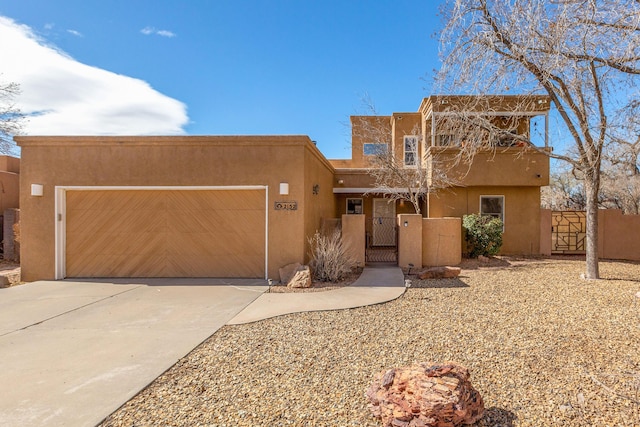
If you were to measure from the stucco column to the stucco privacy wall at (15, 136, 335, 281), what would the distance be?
142 inches

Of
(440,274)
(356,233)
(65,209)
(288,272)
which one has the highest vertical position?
(65,209)

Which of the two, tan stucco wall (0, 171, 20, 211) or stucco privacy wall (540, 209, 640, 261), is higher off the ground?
tan stucco wall (0, 171, 20, 211)

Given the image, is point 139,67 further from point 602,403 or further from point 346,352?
point 602,403

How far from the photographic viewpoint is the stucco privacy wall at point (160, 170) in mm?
9945

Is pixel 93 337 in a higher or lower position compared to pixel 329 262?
lower

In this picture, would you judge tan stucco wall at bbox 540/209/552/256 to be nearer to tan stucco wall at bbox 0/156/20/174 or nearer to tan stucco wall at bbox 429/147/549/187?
tan stucco wall at bbox 429/147/549/187

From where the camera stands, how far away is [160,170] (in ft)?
33.2

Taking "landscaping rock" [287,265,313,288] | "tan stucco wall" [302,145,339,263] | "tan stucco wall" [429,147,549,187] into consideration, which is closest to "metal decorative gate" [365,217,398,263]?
"tan stucco wall" [302,145,339,263]

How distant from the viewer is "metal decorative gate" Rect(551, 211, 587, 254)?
50.3ft

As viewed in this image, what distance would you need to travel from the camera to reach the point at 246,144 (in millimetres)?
9961

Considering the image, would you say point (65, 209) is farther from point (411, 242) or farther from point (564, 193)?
point (564, 193)

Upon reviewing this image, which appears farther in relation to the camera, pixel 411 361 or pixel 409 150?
pixel 409 150

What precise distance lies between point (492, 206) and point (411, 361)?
495 inches

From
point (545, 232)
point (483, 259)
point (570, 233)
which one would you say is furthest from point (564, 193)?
point (483, 259)
